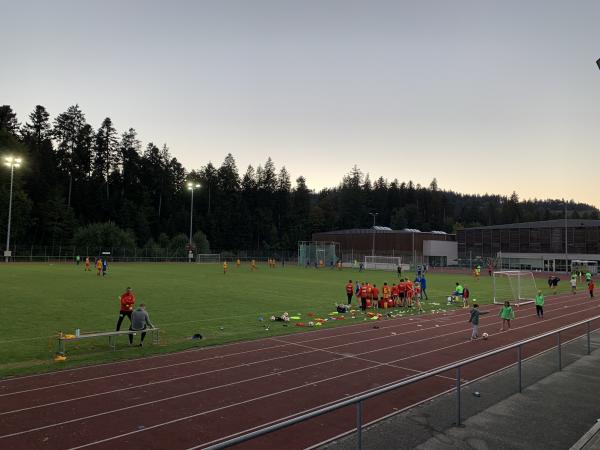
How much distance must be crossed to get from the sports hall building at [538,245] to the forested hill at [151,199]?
51.3 metres

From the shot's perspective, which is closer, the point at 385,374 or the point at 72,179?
the point at 385,374

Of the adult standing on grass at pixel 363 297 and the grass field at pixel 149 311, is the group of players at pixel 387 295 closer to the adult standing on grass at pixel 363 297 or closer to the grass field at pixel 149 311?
the adult standing on grass at pixel 363 297

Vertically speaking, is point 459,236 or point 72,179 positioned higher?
point 72,179

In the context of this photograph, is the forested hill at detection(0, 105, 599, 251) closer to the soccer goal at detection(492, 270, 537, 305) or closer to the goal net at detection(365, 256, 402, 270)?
the goal net at detection(365, 256, 402, 270)

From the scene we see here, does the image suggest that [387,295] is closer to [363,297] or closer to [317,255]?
[363,297]

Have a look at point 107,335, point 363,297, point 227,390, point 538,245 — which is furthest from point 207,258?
point 227,390

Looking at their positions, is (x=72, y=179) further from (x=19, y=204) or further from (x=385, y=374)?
(x=385, y=374)

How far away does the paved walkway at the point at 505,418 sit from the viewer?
7.18 metres

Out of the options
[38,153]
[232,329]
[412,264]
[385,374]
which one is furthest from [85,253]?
[385,374]

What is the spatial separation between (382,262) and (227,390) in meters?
67.7

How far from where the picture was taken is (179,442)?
750 cm

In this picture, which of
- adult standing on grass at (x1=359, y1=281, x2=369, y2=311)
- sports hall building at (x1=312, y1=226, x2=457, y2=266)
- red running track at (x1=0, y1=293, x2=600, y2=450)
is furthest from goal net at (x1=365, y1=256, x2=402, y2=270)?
red running track at (x1=0, y1=293, x2=600, y2=450)

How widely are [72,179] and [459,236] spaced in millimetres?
85083

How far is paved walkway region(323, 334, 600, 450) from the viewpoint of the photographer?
23.5 feet
